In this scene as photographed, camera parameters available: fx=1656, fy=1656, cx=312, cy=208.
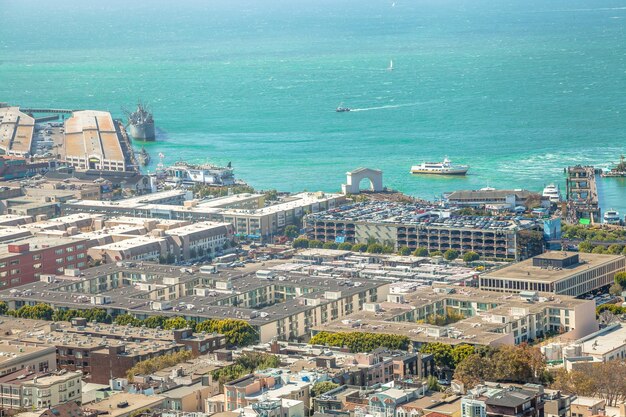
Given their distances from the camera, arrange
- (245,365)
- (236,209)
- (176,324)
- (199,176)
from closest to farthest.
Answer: (245,365)
(176,324)
(236,209)
(199,176)

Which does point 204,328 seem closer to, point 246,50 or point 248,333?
point 248,333

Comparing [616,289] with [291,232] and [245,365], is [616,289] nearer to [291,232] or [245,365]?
[291,232]

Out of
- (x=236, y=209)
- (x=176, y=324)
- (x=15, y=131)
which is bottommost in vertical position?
(x=176, y=324)

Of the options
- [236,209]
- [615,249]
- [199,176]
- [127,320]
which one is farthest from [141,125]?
[127,320]

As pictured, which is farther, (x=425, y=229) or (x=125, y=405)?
(x=425, y=229)

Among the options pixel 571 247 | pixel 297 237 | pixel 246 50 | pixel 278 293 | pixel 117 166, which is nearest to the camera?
pixel 278 293

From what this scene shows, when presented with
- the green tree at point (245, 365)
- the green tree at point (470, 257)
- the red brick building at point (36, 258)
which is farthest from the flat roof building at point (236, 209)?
the green tree at point (245, 365)

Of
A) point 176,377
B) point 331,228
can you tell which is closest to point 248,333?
point 176,377

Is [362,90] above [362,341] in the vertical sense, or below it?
above
